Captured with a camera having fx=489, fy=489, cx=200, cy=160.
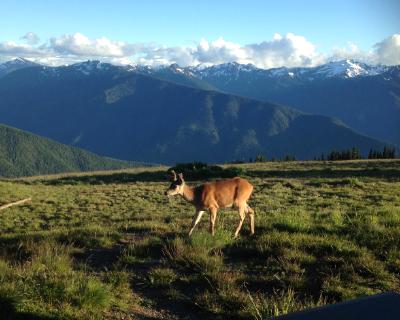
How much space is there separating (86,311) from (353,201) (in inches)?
742

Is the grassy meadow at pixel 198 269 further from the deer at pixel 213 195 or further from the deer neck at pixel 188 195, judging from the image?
the deer neck at pixel 188 195

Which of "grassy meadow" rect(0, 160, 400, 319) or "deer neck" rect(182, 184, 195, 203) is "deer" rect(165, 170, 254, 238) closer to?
"deer neck" rect(182, 184, 195, 203)

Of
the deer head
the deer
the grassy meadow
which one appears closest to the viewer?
the grassy meadow

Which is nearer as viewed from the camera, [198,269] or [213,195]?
[198,269]

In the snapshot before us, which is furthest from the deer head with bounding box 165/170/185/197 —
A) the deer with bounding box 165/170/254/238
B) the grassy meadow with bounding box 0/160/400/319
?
the grassy meadow with bounding box 0/160/400/319

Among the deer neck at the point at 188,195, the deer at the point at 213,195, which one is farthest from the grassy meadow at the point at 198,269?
the deer neck at the point at 188,195

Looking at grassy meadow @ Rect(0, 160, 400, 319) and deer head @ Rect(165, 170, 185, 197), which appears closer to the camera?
grassy meadow @ Rect(0, 160, 400, 319)

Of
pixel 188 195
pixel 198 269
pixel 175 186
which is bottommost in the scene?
pixel 198 269

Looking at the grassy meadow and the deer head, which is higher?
the deer head

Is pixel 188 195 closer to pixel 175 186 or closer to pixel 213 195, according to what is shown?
pixel 175 186

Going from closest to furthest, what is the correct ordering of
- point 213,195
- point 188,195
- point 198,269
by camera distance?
1. point 198,269
2. point 213,195
3. point 188,195

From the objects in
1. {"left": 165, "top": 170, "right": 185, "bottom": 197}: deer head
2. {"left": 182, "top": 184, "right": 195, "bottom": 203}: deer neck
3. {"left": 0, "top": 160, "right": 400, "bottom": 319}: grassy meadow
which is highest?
{"left": 165, "top": 170, "right": 185, "bottom": 197}: deer head

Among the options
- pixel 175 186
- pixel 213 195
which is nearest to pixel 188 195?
pixel 175 186

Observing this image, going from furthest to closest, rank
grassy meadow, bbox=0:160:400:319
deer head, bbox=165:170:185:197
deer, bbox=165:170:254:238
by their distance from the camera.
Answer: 1. deer head, bbox=165:170:185:197
2. deer, bbox=165:170:254:238
3. grassy meadow, bbox=0:160:400:319
